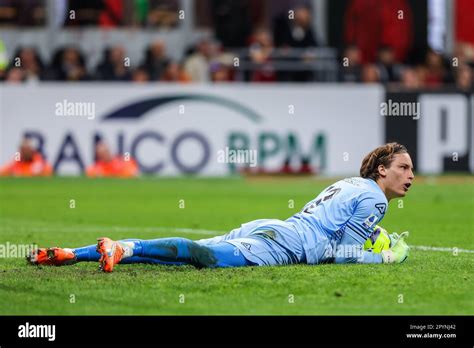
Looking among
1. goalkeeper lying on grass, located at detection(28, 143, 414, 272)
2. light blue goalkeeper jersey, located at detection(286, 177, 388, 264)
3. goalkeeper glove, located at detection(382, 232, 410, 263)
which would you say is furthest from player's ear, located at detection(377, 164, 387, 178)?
goalkeeper glove, located at detection(382, 232, 410, 263)

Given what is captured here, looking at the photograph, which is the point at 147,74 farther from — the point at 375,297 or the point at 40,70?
the point at 375,297

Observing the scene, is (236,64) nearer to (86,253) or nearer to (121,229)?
(121,229)

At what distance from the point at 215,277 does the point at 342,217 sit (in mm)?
1246

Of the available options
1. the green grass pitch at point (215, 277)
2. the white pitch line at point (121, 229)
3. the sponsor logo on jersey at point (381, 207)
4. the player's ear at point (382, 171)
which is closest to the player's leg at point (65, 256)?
the green grass pitch at point (215, 277)

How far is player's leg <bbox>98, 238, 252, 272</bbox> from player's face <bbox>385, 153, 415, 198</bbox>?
1.51 metres

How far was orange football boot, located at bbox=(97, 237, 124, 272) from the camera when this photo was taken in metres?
10.1

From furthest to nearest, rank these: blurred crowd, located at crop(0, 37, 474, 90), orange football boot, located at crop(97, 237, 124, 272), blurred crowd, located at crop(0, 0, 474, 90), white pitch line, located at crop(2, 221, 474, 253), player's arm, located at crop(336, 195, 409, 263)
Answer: blurred crowd, located at crop(0, 0, 474, 90) → blurred crowd, located at crop(0, 37, 474, 90) → white pitch line, located at crop(2, 221, 474, 253) → player's arm, located at crop(336, 195, 409, 263) → orange football boot, located at crop(97, 237, 124, 272)

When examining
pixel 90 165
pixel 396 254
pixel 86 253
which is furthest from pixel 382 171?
pixel 90 165

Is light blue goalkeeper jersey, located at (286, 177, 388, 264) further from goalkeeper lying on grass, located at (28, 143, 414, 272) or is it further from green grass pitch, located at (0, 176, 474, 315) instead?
green grass pitch, located at (0, 176, 474, 315)

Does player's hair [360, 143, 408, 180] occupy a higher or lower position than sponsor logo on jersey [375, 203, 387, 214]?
higher

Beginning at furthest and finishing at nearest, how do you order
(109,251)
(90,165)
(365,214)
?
(90,165)
(365,214)
(109,251)

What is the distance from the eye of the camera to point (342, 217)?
10422mm

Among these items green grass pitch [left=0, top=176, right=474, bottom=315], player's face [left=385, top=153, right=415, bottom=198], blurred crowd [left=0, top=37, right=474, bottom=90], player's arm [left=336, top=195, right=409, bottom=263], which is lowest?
green grass pitch [left=0, top=176, right=474, bottom=315]

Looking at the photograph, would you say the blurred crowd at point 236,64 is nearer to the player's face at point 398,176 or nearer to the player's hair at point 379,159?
the player's hair at point 379,159
